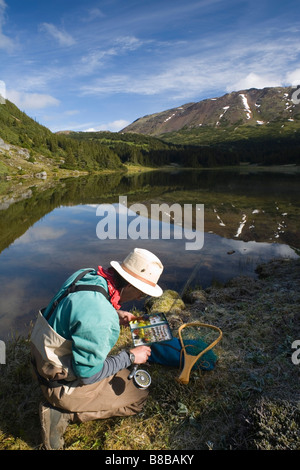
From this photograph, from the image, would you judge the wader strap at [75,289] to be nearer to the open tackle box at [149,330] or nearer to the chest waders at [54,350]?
the chest waders at [54,350]

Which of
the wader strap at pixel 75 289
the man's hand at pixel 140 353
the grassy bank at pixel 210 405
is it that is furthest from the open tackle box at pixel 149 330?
the wader strap at pixel 75 289

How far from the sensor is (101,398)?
3.67 metres

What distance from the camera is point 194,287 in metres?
9.55

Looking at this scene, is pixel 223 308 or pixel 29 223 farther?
pixel 29 223

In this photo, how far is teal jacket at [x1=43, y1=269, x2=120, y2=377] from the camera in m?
2.85

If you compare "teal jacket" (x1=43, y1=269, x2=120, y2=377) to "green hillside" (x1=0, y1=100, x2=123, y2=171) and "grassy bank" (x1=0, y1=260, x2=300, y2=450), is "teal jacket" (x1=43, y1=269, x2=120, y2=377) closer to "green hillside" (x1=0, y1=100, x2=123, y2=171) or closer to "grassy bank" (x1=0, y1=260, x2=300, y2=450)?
"grassy bank" (x1=0, y1=260, x2=300, y2=450)

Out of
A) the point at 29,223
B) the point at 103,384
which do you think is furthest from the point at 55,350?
the point at 29,223

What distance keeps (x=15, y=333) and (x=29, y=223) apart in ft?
45.9

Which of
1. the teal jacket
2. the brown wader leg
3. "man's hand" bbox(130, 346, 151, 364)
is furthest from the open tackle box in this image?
the teal jacket

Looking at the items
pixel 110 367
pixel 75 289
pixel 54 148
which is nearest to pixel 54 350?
pixel 75 289

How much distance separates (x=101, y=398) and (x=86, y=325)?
156 cm

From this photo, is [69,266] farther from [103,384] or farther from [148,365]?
[103,384]

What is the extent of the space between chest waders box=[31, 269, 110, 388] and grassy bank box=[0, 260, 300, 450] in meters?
1.04

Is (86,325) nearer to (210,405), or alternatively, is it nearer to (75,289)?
(75,289)
